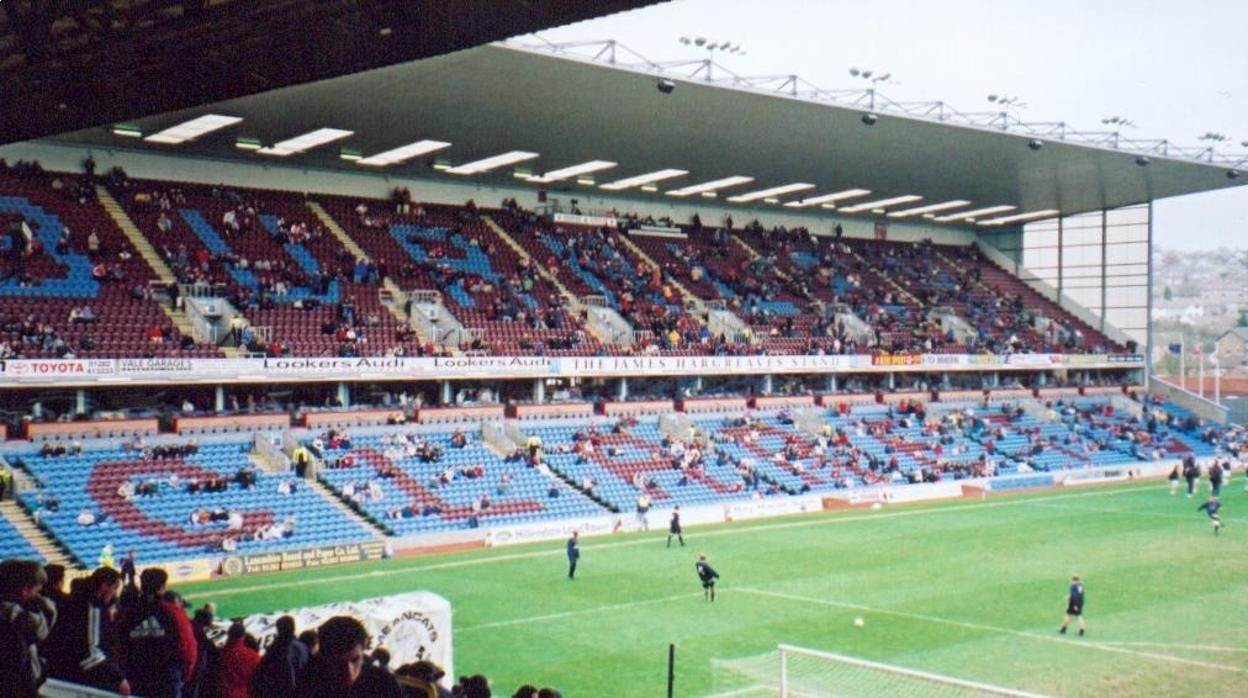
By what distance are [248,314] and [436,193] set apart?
1522 cm

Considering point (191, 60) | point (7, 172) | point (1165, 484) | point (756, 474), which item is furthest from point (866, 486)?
point (191, 60)

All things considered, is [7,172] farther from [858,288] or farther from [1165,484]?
[1165,484]

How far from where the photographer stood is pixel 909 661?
2130cm

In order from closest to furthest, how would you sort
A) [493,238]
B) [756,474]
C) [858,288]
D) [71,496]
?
1. [71,496]
2. [756,474]
3. [493,238]
4. [858,288]

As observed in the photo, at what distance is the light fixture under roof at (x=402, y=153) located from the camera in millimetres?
44875

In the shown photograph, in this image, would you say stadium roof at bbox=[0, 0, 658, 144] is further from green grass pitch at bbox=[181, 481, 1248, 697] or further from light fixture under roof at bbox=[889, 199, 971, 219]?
light fixture under roof at bbox=[889, 199, 971, 219]

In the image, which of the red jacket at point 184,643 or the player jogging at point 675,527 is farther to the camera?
the player jogging at point 675,527

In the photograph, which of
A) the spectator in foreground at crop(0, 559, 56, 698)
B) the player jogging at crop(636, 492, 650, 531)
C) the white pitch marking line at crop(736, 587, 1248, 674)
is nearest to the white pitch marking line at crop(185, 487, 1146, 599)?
the player jogging at crop(636, 492, 650, 531)

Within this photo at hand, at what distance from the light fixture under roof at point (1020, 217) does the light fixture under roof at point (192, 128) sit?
166ft

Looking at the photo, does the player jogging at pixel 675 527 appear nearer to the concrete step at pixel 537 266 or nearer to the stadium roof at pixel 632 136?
the stadium roof at pixel 632 136

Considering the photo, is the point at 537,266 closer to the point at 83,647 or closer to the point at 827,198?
the point at 827,198

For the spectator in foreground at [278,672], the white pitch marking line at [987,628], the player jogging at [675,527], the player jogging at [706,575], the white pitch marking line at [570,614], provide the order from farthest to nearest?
the player jogging at [675,527]
the player jogging at [706,575]
the white pitch marking line at [570,614]
the white pitch marking line at [987,628]
the spectator in foreground at [278,672]

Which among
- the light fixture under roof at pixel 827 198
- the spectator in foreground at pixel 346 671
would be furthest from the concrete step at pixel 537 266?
the spectator in foreground at pixel 346 671

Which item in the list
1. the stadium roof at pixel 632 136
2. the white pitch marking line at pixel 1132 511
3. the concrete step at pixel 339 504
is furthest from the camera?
the white pitch marking line at pixel 1132 511
